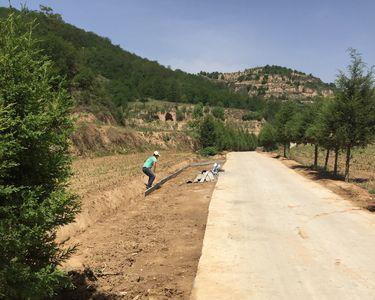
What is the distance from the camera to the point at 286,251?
936 centimetres

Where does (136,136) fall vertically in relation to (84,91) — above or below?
below

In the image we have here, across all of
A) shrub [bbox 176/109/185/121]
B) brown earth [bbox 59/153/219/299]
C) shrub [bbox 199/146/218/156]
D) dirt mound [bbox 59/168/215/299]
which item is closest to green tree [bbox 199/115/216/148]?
shrub [bbox 199/146/218/156]

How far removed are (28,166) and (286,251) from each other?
6.03 m

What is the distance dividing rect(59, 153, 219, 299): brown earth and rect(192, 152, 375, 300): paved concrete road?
0.51m

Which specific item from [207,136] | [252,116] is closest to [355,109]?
[207,136]

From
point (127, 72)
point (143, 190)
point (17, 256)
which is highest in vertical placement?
point (127, 72)

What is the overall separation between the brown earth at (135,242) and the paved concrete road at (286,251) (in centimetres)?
51

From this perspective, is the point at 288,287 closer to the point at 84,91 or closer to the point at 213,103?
the point at 84,91

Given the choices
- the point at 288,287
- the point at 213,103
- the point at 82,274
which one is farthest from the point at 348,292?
the point at 213,103

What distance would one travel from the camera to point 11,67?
5492 mm

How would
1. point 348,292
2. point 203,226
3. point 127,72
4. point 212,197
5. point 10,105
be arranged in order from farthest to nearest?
1. point 127,72
2. point 212,197
3. point 203,226
4. point 348,292
5. point 10,105

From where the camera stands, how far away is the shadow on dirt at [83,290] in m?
7.16

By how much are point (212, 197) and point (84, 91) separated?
45.3 meters

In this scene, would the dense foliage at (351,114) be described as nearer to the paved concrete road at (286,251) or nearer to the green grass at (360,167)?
the green grass at (360,167)
